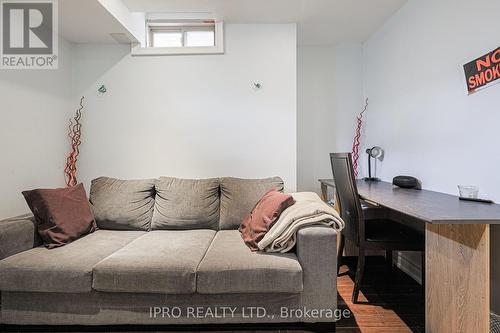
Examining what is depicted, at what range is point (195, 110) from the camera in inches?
117

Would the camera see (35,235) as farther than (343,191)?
No

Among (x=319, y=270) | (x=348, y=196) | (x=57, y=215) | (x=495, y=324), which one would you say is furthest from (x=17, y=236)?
(x=495, y=324)

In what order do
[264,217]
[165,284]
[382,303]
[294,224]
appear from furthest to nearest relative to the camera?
[382,303] → [264,217] → [294,224] → [165,284]

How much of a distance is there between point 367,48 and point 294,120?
4.73 ft

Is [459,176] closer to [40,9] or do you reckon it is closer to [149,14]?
[149,14]

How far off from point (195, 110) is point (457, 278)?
246 cm

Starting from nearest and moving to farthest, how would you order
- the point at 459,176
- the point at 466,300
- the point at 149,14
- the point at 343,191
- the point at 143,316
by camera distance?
1. the point at 466,300
2. the point at 143,316
3. the point at 459,176
4. the point at 343,191
5. the point at 149,14

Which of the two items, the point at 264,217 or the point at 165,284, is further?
the point at 264,217

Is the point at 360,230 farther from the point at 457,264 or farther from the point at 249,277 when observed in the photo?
the point at 249,277

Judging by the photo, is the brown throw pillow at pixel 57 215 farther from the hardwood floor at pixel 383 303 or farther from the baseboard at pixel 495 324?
the baseboard at pixel 495 324

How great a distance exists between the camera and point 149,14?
115 inches

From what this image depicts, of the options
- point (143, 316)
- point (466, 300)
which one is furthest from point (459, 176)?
point (143, 316)

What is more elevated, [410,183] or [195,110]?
[195,110]

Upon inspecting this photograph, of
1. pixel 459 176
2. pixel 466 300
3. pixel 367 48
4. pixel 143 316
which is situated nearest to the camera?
pixel 466 300
